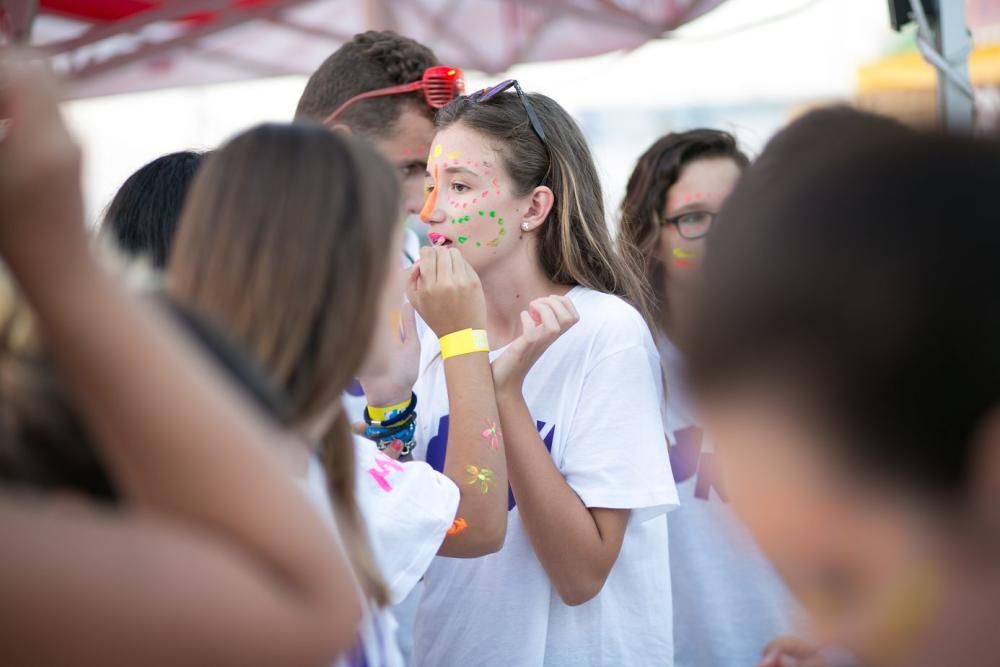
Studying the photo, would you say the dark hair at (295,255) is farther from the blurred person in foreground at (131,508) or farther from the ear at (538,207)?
the ear at (538,207)

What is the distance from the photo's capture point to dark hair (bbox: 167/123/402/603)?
992 mm

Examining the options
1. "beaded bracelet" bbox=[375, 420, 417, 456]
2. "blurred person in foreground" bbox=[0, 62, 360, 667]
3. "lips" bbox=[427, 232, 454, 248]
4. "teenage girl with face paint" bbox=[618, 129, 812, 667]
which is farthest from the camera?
"teenage girl with face paint" bbox=[618, 129, 812, 667]

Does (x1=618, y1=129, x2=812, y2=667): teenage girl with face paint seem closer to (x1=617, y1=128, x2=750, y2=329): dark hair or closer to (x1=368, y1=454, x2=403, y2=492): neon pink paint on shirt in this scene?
(x1=617, y1=128, x2=750, y2=329): dark hair

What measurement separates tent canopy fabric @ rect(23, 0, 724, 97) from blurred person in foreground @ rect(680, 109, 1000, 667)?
5.66 metres

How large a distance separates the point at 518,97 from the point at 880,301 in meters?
1.77

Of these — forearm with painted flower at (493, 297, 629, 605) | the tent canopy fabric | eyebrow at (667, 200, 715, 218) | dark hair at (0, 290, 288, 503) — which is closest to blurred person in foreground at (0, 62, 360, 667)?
dark hair at (0, 290, 288, 503)

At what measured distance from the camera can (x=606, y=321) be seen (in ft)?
6.60

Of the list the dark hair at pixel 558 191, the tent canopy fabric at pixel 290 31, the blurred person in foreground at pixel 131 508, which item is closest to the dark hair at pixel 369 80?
the dark hair at pixel 558 191

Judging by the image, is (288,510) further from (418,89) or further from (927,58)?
(927,58)

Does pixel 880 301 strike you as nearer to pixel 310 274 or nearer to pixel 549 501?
pixel 310 274

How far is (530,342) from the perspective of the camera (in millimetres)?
1857

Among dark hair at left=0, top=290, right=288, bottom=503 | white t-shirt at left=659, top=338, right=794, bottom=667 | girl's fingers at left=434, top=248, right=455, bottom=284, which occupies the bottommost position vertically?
white t-shirt at left=659, top=338, right=794, bottom=667

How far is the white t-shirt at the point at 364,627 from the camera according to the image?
1094 millimetres

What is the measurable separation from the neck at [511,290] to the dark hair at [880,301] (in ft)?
4.86
